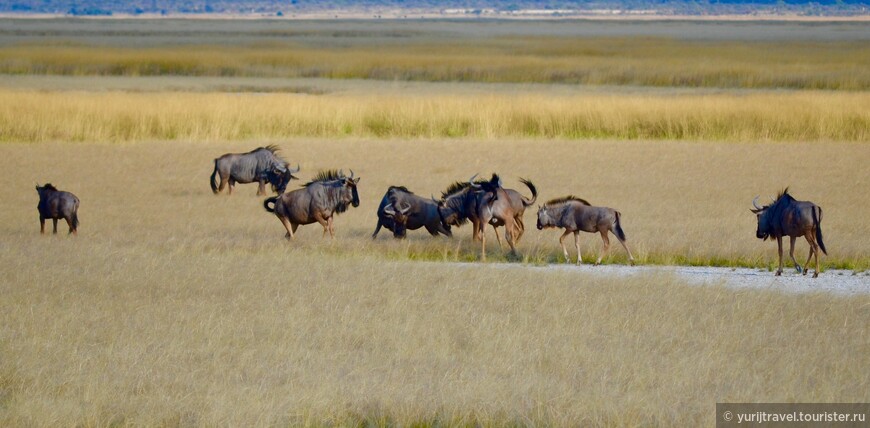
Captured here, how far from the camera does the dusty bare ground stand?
11367 mm

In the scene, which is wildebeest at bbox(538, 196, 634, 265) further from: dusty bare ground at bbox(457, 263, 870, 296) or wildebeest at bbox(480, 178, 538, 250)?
wildebeest at bbox(480, 178, 538, 250)

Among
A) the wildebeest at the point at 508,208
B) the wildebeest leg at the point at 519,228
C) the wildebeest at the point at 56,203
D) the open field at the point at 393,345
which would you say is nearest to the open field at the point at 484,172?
the wildebeest leg at the point at 519,228

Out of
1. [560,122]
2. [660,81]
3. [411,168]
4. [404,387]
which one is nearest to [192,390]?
[404,387]

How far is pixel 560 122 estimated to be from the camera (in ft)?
93.8

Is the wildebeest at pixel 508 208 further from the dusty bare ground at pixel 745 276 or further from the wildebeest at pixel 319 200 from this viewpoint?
the wildebeest at pixel 319 200

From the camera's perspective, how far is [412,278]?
11.6 meters

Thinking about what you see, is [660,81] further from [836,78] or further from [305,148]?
[305,148]

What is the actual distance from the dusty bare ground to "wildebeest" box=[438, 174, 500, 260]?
25.0 inches

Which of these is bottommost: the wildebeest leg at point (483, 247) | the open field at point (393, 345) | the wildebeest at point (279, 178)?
the open field at point (393, 345)

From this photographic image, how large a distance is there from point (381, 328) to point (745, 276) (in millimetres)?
4661

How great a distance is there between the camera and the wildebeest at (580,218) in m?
12.4

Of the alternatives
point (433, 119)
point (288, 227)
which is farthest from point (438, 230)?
point (433, 119)

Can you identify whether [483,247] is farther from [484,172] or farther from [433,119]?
[433,119]

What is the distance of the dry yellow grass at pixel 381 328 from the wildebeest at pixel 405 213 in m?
0.24
